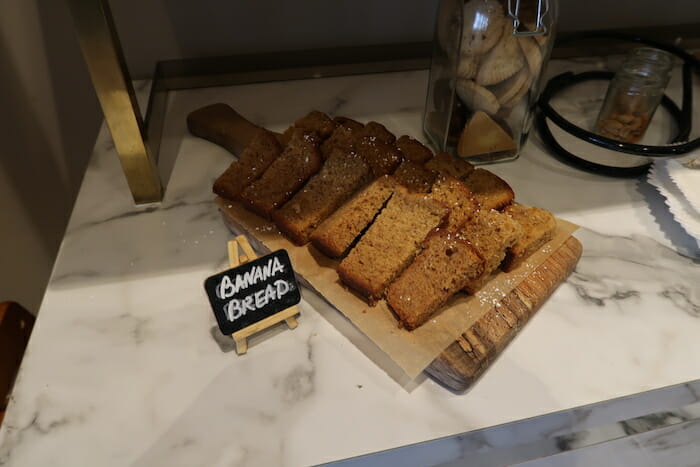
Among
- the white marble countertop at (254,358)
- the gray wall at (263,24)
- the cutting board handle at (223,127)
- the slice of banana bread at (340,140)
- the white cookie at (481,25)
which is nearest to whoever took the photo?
the white marble countertop at (254,358)

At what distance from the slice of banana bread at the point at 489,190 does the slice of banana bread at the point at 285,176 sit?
0.29m

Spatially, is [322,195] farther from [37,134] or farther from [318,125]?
[37,134]

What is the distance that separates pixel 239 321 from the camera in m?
0.77

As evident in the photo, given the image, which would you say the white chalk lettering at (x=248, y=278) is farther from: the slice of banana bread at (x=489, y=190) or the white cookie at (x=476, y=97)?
the white cookie at (x=476, y=97)

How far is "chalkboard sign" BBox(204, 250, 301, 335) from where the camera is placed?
2.50 ft

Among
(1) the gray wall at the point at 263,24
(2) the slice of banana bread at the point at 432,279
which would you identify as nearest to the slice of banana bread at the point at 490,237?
(2) the slice of banana bread at the point at 432,279

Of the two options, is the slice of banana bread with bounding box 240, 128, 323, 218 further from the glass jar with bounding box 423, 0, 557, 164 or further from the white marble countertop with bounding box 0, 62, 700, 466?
the glass jar with bounding box 423, 0, 557, 164

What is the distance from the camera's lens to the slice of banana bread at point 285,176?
3.11 feet

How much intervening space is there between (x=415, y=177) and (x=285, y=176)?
241mm

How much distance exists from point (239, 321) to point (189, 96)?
2.56ft

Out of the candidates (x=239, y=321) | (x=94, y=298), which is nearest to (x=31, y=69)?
(x=94, y=298)

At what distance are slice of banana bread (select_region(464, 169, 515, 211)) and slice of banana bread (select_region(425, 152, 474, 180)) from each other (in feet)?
0.04

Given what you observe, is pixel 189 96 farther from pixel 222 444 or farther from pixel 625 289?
pixel 625 289

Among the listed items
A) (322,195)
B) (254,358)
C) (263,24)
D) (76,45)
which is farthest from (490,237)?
(76,45)
